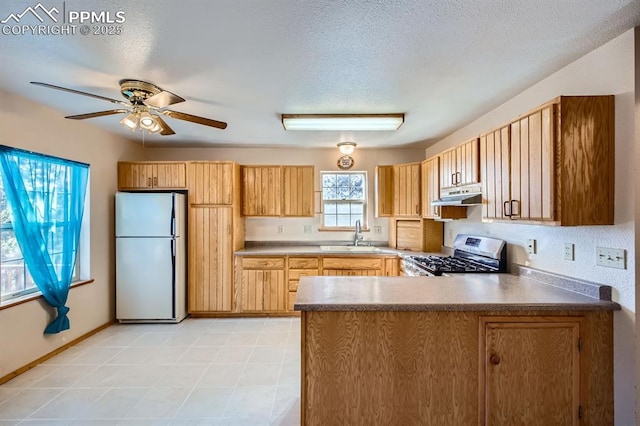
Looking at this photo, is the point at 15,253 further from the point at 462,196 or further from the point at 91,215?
the point at 462,196

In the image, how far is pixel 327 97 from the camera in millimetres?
2557

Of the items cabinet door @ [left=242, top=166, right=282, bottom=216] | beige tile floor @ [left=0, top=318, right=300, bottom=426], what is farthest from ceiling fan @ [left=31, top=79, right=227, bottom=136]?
beige tile floor @ [left=0, top=318, right=300, bottom=426]

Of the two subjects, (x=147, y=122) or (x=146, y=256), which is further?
(x=146, y=256)

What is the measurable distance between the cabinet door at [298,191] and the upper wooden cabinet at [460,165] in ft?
5.99

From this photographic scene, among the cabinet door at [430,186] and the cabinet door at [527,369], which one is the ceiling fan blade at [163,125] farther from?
the cabinet door at [430,186]

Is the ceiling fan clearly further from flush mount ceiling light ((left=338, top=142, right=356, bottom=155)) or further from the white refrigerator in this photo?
flush mount ceiling light ((left=338, top=142, right=356, bottom=155))

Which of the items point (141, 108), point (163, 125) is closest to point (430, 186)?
point (163, 125)

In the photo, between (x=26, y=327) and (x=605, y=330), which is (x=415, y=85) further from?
(x=26, y=327)

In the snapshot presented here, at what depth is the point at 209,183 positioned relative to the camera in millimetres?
4016

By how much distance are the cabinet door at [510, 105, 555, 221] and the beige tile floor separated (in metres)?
2.07

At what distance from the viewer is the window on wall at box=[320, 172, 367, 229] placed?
4.71 meters

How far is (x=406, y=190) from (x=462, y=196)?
1387 millimetres

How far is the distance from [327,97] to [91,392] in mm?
3009

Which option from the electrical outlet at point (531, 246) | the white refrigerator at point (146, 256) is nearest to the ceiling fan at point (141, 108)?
the white refrigerator at point (146, 256)
